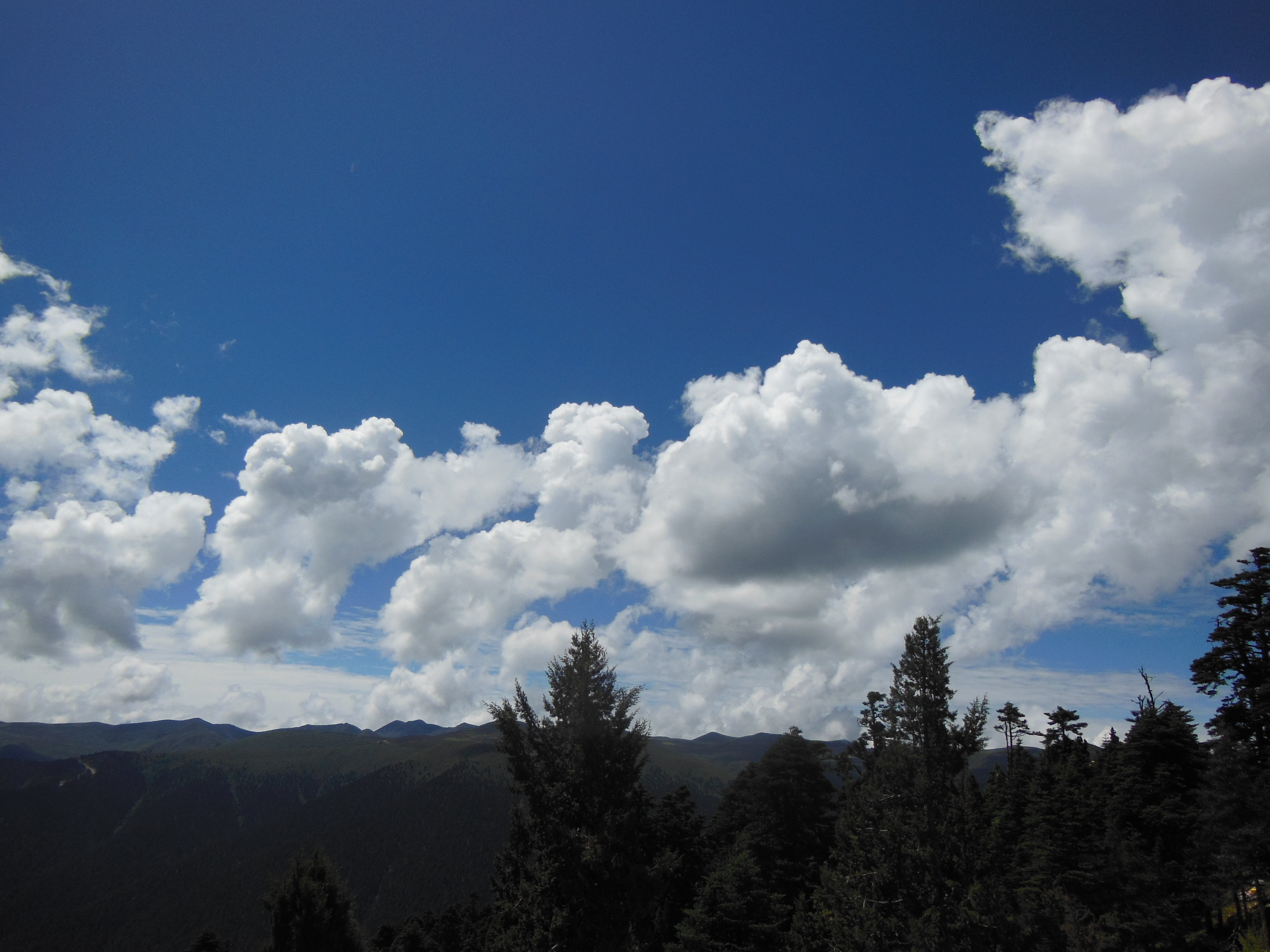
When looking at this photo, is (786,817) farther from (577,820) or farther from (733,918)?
(577,820)

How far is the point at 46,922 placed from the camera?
183625 millimetres

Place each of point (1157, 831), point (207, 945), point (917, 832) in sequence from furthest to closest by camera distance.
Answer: point (207, 945), point (1157, 831), point (917, 832)

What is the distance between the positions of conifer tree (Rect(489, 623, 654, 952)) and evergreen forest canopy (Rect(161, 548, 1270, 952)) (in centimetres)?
4

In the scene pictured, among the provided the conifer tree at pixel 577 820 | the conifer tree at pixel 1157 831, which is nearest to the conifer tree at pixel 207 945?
the conifer tree at pixel 577 820

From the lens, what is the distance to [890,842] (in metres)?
21.3

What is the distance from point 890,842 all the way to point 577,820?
12.9 m

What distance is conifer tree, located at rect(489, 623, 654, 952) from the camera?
1334cm

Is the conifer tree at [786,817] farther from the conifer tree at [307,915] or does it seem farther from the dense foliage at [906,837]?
the conifer tree at [307,915]

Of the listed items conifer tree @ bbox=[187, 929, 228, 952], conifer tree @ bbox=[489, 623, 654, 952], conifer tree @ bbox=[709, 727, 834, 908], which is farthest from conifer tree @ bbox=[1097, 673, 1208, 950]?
conifer tree @ bbox=[187, 929, 228, 952]

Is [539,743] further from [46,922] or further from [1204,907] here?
[46,922]

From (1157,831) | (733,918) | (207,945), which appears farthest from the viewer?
(207,945)

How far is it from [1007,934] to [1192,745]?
106 feet

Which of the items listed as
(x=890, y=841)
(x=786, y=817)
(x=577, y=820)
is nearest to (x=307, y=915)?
(x=577, y=820)

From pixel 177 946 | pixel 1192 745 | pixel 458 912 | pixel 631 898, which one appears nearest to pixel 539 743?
pixel 631 898
